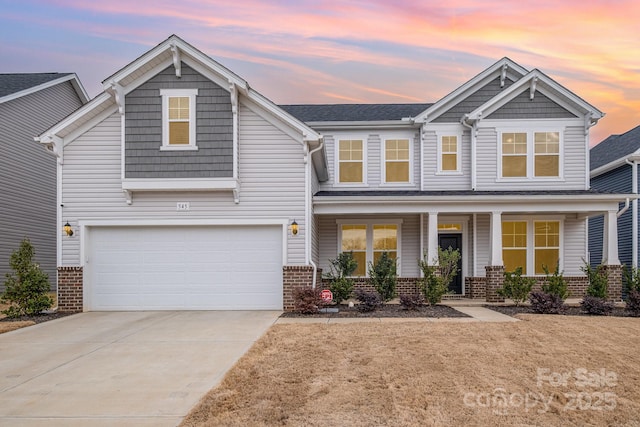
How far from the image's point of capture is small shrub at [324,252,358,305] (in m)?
13.5

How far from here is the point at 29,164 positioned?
18.6 m

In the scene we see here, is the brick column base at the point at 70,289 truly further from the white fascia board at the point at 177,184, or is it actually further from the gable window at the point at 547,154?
the gable window at the point at 547,154

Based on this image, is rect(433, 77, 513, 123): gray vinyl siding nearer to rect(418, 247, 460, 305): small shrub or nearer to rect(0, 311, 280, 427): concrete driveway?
rect(418, 247, 460, 305): small shrub

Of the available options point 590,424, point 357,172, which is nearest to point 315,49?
point 357,172

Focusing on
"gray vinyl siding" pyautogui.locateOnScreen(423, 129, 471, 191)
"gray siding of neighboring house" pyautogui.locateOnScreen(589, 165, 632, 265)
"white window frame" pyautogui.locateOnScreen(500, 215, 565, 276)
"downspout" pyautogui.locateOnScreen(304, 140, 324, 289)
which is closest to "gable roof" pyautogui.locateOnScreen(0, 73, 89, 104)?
"downspout" pyautogui.locateOnScreen(304, 140, 324, 289)

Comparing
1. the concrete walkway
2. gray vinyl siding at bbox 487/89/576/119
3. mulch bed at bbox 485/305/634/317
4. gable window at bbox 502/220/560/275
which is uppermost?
gray vinyl siding at bbox 487/89/576/119

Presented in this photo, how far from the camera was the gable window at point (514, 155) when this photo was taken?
638 inches

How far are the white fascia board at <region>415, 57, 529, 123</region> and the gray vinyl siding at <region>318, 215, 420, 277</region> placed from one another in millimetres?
3402

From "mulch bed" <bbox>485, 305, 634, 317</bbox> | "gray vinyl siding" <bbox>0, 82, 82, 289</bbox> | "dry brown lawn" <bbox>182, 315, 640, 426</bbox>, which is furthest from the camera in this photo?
"gray vinyl siding" <bbox>0, 82, 82, 289</bbox>

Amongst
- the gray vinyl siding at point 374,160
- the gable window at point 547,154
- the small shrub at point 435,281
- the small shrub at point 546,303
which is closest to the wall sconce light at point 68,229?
the gray vinyl siding at point 374,160

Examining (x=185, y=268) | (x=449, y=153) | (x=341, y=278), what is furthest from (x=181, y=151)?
(x=449, y=153)

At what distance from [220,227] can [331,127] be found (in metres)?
6.01

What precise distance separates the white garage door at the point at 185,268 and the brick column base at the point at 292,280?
325 millimetres

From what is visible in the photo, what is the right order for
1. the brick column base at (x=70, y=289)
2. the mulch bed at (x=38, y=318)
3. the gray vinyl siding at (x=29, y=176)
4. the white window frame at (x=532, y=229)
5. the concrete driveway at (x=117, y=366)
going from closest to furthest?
the concrete driveway at (x=117, y=366) → the mulch bed at (x=38, y=318) → the brick column base at (x=70, y=289) → the white window frame at (x=532, y=229) → the gray vinyl siding at (x=29, y=176)
